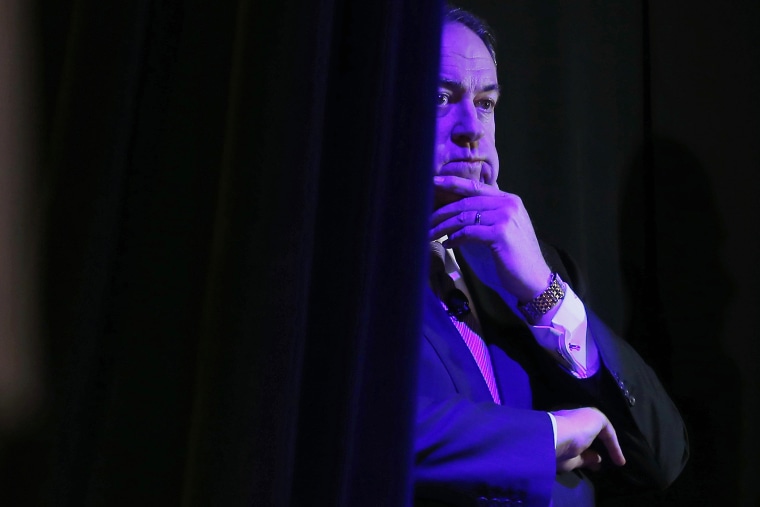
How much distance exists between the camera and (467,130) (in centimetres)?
108

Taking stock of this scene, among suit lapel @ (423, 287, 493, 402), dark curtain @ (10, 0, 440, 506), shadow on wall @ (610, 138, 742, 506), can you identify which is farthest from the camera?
shadow on wall @ (610, 138, 742, 506)

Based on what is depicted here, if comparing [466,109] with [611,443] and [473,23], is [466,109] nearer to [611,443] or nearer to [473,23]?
[473,23]

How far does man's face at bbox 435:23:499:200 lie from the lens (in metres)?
1.08

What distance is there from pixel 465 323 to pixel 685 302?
60cm

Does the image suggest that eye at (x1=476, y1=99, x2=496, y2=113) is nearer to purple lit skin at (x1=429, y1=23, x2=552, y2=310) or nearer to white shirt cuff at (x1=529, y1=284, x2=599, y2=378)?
purple lit skin at (x1=429, y1=23, x2=552, y2=310)

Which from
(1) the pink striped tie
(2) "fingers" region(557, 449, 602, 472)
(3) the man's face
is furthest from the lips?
Answer: (2) "fingers" region(557, 449, 602, 472)

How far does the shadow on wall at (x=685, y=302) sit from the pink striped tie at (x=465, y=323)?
1.58ft

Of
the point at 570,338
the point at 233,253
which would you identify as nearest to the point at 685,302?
the point at 570,338

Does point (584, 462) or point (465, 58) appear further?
point (465, 58)

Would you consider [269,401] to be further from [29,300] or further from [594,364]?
[594,364]

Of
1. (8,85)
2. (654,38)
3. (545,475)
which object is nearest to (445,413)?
(545,475)

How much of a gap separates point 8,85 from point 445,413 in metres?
0.65

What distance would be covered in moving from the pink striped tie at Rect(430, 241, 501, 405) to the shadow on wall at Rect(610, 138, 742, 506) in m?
0.48

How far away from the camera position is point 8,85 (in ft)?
2.40
